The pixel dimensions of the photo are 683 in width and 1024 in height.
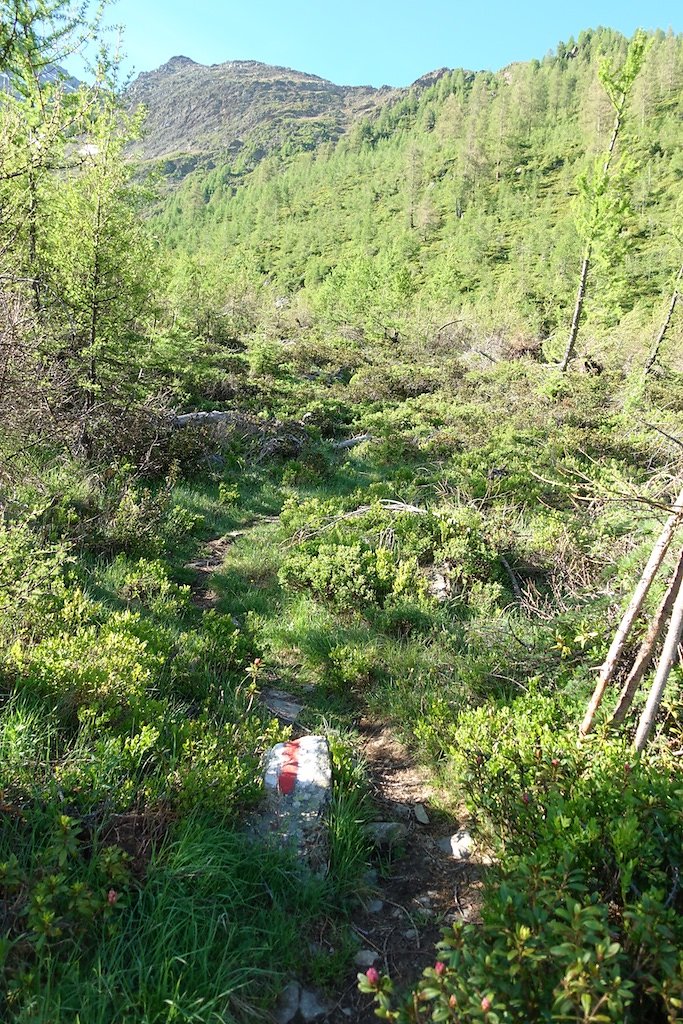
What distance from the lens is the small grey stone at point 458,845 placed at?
9.19 feet

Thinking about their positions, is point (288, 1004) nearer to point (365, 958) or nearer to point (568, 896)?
point (365, 958)

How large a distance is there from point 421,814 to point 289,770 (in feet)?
2.76

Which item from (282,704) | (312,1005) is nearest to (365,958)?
(312,1005)

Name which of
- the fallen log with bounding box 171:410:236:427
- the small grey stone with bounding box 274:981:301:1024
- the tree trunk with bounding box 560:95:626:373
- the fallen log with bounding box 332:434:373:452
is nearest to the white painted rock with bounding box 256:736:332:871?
the small grey stone with bounding box 274:981:301:1024

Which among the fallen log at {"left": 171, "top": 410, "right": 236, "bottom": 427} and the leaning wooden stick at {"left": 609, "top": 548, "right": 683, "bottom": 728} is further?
the fallen log at {"left": 171, "top": 410, "right": 236, "bottom": 427}

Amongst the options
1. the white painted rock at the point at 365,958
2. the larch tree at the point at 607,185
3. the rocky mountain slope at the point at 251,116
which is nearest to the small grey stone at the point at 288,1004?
the white painted rock at the point at 365,958

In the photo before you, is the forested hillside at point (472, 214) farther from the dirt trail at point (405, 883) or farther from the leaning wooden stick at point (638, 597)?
the dirt trail at point (405, 883)

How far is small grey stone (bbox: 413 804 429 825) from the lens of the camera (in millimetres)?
3089

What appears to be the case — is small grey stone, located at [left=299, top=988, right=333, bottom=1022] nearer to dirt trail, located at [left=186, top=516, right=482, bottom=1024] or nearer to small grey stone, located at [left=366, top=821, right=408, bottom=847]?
dirt trail, located at [left=186, top=516, right=482, bottom=1024]

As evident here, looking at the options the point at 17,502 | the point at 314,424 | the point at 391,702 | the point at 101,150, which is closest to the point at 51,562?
the point at 17,502

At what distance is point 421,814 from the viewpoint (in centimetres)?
314

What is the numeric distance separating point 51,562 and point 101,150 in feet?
21.1

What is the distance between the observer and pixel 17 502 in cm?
507

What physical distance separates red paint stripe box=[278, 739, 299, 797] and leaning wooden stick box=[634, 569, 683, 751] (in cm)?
170
